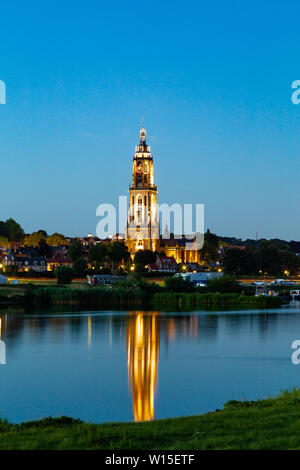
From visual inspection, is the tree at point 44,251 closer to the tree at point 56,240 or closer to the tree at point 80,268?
the tree at point 56,240

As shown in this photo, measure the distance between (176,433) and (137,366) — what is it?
15725 millimetres

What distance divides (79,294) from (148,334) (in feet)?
106

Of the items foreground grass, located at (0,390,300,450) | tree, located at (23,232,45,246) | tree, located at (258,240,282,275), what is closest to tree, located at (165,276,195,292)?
tree, located at (258,240,282,275)

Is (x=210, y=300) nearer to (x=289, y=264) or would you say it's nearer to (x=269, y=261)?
(x=269, y=261)

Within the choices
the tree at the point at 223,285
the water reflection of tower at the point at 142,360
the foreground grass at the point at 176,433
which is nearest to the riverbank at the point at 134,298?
the tree at the point at 223,285

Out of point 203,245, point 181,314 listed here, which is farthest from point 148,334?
point 203,245

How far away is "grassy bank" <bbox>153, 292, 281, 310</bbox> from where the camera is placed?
71.1m

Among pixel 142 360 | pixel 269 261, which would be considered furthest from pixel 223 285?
pixel 269 261

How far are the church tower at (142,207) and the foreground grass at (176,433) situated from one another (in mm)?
147897

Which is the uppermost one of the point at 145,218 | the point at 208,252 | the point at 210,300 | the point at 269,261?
the point at 145,218

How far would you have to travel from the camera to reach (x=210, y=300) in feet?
236

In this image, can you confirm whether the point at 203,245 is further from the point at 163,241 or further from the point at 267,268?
the point at 267,268

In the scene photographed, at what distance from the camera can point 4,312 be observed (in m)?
57.1

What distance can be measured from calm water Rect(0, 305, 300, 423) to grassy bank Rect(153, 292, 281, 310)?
21.8 m
